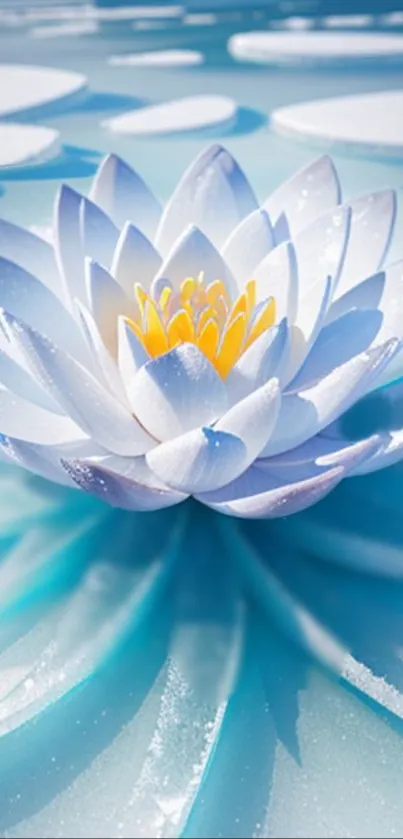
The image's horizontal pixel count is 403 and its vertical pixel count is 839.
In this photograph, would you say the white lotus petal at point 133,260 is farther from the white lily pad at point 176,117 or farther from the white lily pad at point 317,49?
the white lily pad at point 317,49

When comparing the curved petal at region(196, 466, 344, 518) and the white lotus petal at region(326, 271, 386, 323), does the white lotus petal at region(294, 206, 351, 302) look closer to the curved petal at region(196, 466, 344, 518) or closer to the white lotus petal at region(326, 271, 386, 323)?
the white lotus petal at region(326, 271, 386, 323)

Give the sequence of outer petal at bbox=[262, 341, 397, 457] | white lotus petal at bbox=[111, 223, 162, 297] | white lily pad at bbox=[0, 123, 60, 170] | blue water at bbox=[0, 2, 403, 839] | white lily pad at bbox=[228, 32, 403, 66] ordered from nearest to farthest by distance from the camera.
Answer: blue water at bbox=[0, 2, 403, 839], outer petal at bbox=[262, 341, 397, 457], white lotus petal at bbox=[111, 223, 162, 297], white lily pad at bbox=[0, 123, 60, 170], white lily pad at bbox=[228, 32, 403, 66]

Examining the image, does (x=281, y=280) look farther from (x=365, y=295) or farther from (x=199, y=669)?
(x=199, y=669)

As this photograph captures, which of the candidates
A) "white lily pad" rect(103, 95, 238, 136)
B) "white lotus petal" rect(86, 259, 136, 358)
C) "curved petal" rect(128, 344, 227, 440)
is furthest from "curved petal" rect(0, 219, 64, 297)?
"white lily pad" rect(103, 95, 238, 136)

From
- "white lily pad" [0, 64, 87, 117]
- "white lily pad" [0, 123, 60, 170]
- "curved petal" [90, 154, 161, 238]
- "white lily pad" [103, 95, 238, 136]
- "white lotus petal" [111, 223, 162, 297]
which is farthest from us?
"white lily pad" [0, 64, 87, 117]

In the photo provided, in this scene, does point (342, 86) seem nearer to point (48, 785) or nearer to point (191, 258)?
point (191, 258)

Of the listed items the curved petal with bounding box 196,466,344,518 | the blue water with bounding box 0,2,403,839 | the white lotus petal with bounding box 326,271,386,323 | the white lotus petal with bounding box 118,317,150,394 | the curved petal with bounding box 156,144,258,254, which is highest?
the curved petal with bounding box 156,144,258,254
